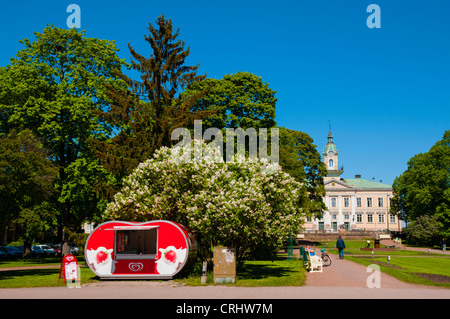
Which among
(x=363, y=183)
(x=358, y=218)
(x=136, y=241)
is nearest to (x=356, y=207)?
(x=358, y=218)

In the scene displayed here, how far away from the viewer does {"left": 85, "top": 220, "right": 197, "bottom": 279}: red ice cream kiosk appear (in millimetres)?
21422

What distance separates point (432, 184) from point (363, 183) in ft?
206

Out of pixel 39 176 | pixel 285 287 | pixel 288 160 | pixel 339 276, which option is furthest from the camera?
pixel 288 160

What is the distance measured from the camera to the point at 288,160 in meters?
42.3

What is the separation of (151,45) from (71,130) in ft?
31.4

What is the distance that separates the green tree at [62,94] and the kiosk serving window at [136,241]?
10.7 metres

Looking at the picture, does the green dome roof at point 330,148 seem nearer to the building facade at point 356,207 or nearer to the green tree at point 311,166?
the building facade at point 356,207

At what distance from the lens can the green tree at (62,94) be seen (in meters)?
34.8

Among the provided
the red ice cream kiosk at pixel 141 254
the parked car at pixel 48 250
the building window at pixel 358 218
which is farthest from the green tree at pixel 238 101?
the building window at pixel 358 218

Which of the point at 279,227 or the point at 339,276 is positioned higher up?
the point at 279,227

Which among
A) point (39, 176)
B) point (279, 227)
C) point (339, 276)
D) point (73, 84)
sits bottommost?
point (339, 276)

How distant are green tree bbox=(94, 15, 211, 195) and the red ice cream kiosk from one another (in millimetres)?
8737
